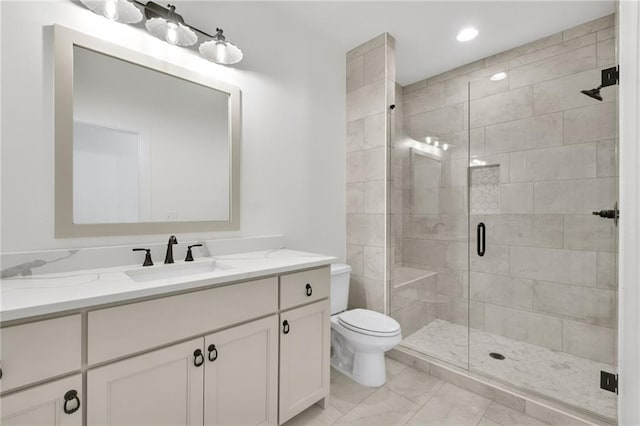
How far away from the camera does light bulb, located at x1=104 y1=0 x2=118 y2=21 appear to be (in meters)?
1.31

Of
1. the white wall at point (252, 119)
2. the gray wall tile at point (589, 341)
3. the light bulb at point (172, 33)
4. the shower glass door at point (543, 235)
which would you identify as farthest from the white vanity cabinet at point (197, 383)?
the gray wall tile at point (589, 341)

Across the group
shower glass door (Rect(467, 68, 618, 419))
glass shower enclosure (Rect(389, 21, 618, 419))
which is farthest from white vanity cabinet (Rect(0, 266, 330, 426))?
shower glass door (Rect(467, 68, 618, 419))

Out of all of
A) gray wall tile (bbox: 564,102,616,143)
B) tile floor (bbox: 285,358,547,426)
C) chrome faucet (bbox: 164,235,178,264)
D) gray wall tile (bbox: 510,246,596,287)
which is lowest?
tile floor (bbox: 285,358,547,426)

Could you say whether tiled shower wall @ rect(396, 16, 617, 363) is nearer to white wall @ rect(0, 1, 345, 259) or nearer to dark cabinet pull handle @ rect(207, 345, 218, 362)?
white wall @ rect(0, 1, 345, 259)

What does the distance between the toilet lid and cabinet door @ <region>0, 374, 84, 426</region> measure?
57.6 inches

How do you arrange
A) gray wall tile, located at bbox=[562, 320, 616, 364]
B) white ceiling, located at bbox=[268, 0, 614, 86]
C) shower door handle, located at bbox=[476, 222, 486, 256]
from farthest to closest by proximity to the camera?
1. shower door handle, located at bbox=[476, 222, 486, 256]
2. gray wall tile, located at bbox=[562, 320, 616, 364]
3. white ceiling, located at bbox=[268, 0, 614, 86]

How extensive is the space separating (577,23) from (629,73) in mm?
2078

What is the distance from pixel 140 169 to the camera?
1495 millimetres

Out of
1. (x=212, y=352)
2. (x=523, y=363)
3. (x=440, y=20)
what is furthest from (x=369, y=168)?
(x=523, y=363)

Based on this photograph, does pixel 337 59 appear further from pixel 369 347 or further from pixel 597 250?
pixel 597 250

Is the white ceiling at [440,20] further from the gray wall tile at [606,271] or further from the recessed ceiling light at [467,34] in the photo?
the gray wall tile at [606,271]

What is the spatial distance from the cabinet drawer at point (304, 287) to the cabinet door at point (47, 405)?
0.79 m

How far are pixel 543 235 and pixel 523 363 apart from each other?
1.04 meters

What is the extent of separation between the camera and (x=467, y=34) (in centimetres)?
234
